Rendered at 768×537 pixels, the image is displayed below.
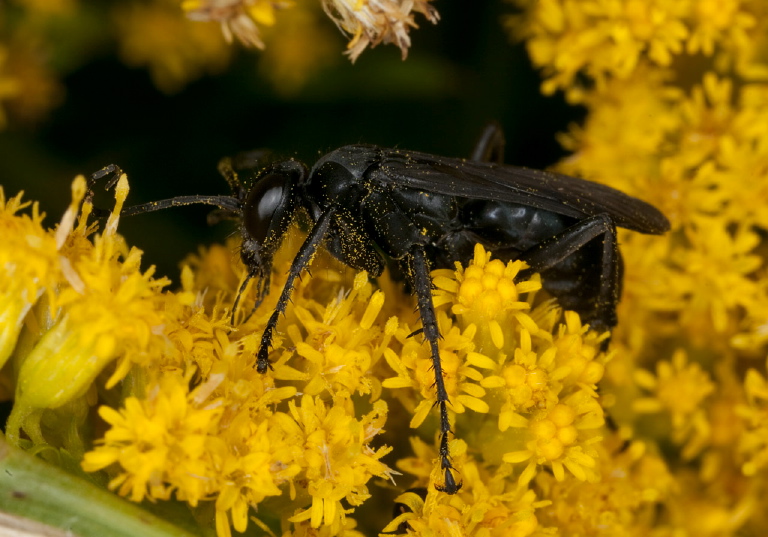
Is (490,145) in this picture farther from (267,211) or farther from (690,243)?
(267,211)

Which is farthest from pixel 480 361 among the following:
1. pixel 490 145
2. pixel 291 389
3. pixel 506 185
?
pixel 490 145

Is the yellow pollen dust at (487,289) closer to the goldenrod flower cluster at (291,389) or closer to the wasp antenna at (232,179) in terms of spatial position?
the goldenrod flower cluster at (291,389)

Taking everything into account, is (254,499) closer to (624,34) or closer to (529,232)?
(529,232)

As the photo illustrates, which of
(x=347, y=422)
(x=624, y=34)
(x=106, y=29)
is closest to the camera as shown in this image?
(x=347, y=422)

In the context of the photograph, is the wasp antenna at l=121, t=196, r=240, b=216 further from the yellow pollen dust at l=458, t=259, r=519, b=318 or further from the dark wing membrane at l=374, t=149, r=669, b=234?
the yellow pollen dust at l=458, t=259, r=519, b=318

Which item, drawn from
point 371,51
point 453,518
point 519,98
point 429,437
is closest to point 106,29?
point 371,51

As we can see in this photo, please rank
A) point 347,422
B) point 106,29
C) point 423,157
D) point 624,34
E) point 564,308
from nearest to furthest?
point 347,422 < point 423,157 < point 564,308 < point 624,34 < point 106,29

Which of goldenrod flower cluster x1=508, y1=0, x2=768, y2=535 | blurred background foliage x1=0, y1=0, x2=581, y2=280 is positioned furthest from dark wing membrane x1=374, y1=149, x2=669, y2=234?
blurred background foliage x1=0, y1=0, x2=581, y2=280
